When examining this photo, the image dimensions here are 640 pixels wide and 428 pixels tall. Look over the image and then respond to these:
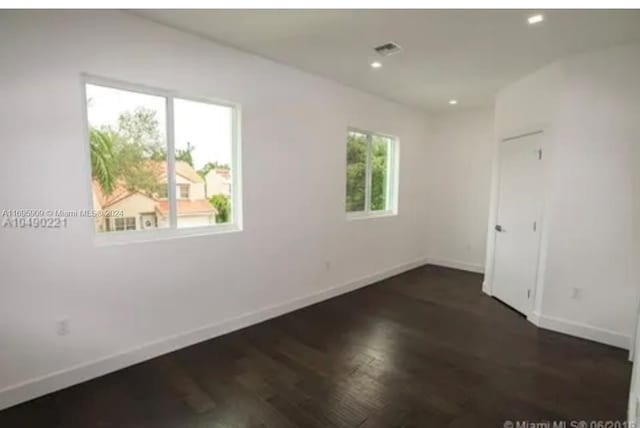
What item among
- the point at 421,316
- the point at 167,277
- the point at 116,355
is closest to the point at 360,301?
the point at 421,316

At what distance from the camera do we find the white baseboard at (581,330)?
3.14 m

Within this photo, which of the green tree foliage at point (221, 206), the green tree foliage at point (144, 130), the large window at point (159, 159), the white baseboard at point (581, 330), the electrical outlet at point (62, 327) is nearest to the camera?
the electrical outlet at point (62, 327)

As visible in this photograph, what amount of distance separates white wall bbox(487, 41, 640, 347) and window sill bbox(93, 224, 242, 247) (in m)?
3.16

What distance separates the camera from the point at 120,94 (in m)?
2.64

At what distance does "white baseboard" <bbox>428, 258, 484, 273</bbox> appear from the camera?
5669mm

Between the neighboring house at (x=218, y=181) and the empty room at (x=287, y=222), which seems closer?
the empty room at (x=287, y=222)

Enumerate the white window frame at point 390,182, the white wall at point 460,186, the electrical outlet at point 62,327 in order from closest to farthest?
the electrical outlet at point 62,327, the white window frame at point 390,182, the white wall at point 460,186

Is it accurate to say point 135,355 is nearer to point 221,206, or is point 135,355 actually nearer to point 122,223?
point 122,223

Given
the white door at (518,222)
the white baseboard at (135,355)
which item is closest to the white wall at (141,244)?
the white baseboard at (135,355)

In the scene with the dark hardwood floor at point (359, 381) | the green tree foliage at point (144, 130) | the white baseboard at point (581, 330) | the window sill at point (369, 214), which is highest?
the green tree foliage at point (144, 130)

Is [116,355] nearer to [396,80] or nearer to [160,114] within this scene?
[160,114]

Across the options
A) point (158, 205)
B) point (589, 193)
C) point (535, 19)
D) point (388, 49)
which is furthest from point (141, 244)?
point (589, 193)

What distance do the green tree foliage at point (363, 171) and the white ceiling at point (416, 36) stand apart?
3.44ft

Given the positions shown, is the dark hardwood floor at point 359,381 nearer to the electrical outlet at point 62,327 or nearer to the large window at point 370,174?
the electrical outlet at point 62,327
